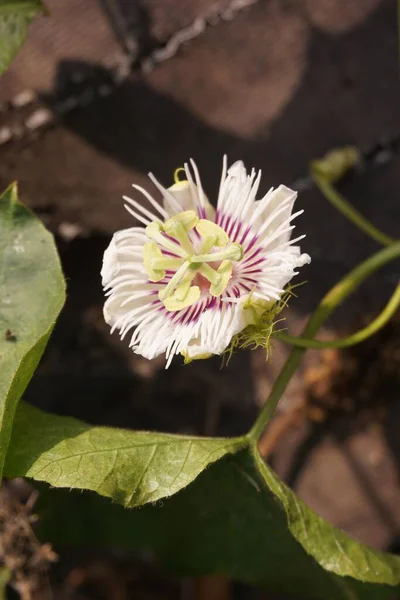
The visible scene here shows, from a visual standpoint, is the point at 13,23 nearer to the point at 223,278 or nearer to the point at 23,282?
the point at 23,282

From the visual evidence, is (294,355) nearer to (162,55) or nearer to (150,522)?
(150,522)

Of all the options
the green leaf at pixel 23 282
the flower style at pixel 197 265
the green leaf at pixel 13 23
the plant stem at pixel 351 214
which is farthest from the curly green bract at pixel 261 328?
the green leaf at pixel 13 23

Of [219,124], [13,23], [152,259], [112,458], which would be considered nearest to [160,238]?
[152,259]

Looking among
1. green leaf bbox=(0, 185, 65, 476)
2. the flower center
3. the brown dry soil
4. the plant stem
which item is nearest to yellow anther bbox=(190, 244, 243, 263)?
the flower center

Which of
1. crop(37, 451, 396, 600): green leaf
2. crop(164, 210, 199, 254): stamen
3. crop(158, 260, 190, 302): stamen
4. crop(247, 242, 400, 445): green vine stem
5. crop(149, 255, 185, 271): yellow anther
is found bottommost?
crop(37, 451, 396, 600): green leaf

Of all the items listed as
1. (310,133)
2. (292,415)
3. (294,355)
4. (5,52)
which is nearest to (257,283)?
(294,355)

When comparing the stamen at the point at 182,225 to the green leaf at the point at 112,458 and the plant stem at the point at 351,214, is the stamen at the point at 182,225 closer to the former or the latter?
the green leaf at the point at 112,458

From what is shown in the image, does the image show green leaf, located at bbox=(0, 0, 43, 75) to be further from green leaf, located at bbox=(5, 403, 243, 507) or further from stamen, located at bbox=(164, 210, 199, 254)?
green leaf, located at bbox=(5, 403, 243, 507)
